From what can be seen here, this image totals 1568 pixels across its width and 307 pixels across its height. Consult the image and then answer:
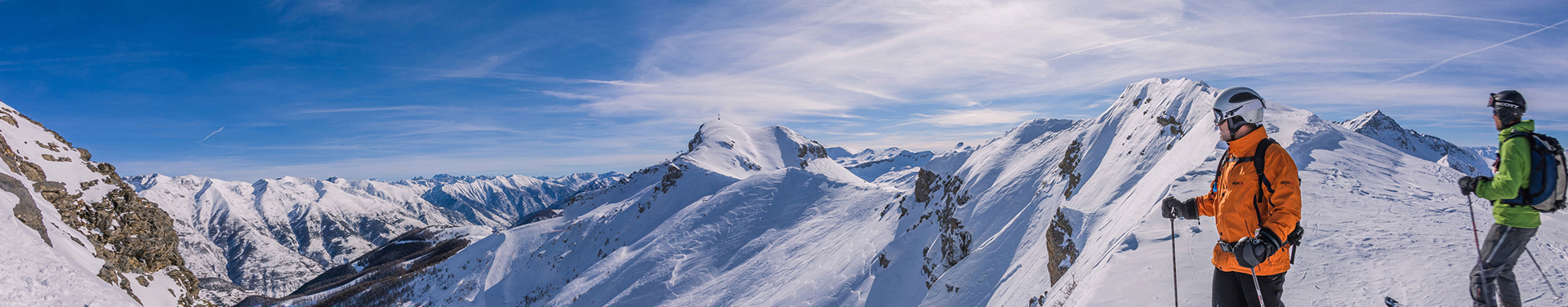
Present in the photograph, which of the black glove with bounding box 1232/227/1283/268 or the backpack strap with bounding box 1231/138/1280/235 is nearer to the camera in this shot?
the black glove with bounding box 1232/227/1283/268

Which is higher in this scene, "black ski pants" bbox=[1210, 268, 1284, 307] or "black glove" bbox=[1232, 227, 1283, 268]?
"black glove" bbox=[1232, 227, 1283, 268]

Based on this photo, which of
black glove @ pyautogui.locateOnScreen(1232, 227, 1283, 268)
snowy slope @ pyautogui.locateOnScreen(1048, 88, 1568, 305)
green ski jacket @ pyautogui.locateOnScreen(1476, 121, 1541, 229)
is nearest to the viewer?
black glove @ pyautogui.locateOnScreen(1232, 227, 1283, 268)

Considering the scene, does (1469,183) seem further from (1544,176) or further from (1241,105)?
(1241,105)

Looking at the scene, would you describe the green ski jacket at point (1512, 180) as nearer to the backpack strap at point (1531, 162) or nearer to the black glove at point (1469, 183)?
the backpack strap at point (1531, 162)

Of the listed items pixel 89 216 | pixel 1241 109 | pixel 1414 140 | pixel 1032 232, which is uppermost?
pixel 89 216

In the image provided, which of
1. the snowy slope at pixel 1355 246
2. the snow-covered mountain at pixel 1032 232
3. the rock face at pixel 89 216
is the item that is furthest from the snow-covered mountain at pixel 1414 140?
the rock face at pixel 89 216

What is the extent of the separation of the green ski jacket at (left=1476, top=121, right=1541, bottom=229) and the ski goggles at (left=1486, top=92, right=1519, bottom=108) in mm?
282

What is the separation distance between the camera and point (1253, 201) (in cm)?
530

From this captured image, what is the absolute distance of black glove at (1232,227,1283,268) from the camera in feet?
16.4

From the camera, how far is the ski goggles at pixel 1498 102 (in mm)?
6707

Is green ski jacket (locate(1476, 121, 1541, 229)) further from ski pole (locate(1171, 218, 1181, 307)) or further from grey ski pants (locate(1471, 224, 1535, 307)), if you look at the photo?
ski pole (locate(1171, 218, 1181, 307))

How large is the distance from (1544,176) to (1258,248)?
4.81 meters

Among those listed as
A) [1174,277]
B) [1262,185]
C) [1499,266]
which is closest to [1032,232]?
[1499,266]

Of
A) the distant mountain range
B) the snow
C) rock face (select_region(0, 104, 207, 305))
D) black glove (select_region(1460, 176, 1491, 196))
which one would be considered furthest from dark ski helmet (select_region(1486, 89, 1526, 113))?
Result: rock face (select_region(0, 104, 207, 305))
